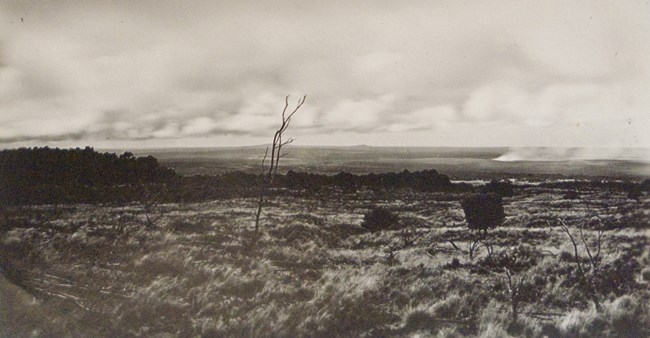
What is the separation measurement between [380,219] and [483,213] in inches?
37.1

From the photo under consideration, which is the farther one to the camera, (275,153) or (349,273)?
(275,153)

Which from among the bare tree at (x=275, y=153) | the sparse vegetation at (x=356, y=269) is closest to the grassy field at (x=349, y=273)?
the sparse vegetation at (x=356, y=269)

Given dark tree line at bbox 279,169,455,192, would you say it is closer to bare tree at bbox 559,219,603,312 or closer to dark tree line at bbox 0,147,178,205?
bare tree at bbox 559,219,603,312

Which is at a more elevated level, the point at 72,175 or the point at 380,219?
the point at 72,175

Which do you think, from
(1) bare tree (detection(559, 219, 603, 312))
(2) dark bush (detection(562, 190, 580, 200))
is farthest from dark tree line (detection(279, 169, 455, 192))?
(1) bare tree (detection(559, 219, 603, 312))

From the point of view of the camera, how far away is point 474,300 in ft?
13.5

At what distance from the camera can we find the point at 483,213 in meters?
4.21

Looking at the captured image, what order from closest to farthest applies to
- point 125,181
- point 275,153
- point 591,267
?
point 591,267 < point 275,153 < point 125,181

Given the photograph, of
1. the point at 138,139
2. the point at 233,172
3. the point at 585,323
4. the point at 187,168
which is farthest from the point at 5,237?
the point at 585,323

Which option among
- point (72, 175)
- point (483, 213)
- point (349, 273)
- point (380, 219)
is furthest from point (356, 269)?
point (72, 175)

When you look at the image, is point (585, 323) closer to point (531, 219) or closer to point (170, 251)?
point (531, 219)

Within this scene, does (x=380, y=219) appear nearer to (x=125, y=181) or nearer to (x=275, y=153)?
(x=275, y=153)

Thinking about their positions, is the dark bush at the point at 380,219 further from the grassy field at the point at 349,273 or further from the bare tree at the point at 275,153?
the bare tree at the point at 275,153

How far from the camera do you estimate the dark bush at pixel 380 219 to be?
4212 mm
